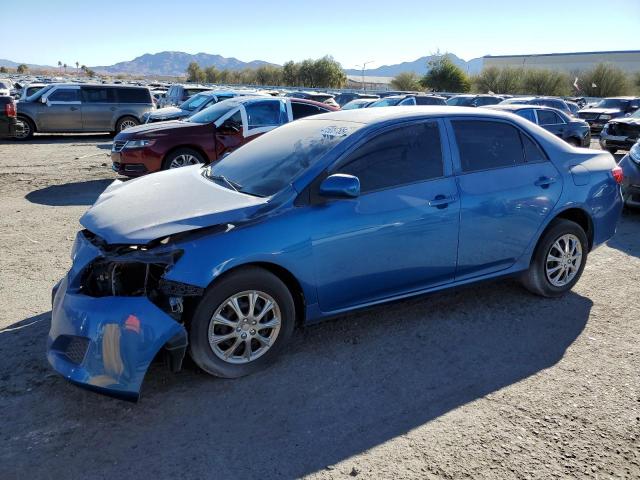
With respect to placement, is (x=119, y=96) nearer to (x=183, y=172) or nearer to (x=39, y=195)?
(x=39, y=195)

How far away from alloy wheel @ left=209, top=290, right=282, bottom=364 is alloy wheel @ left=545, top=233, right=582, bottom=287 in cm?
270

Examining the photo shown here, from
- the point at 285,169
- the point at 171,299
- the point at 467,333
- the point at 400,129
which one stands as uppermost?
the point at 400,129

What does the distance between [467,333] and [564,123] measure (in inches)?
459

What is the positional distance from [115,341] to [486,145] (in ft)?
10.6

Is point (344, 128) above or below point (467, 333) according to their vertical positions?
above

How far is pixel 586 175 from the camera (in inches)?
191

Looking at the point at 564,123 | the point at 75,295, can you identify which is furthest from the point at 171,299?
the point at 564,123

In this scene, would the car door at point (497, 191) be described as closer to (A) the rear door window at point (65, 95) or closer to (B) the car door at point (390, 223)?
(B) the car door at point (390, 223)

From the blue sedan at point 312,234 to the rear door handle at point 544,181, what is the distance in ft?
0.04

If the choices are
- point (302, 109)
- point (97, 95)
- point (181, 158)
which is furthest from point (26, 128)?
point (302, 109)

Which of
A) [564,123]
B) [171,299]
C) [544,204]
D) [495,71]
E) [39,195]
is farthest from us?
[495,71]

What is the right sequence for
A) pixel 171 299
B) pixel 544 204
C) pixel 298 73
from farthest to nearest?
pixel 298 73 < pixel 544 204 < pixel 171 299

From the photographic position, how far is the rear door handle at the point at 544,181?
4551mm

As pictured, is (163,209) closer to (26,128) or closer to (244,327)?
(244,327)
